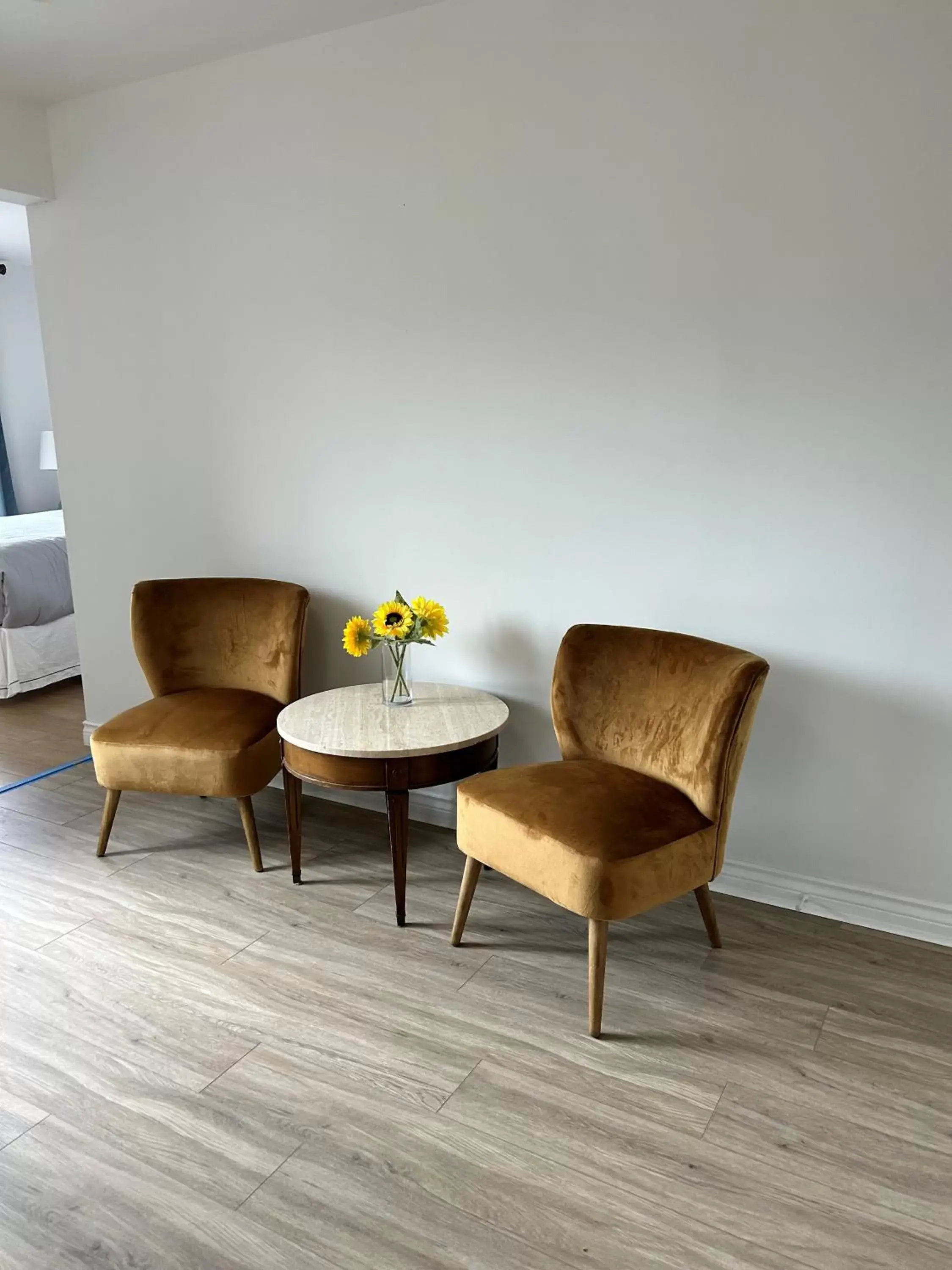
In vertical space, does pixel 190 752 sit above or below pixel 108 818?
above

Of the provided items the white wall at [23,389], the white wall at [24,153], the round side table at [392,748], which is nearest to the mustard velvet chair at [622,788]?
the round side table at [392,748]

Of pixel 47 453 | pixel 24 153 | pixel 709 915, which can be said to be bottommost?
pixel 709 915

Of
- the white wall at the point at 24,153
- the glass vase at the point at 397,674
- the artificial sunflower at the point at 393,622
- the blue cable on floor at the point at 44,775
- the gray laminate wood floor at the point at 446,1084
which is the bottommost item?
the blue cable on floor at the point at 44,775

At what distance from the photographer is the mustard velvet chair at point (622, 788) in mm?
2082

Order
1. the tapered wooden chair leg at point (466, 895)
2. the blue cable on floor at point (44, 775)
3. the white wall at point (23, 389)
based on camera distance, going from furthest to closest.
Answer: the white wall at point (23, 389) < the blue cable on floor at point (44, 775) < the tapered wooden chair leg at point (466, 895)

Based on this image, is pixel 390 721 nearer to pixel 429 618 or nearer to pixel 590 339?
pixel 429 618

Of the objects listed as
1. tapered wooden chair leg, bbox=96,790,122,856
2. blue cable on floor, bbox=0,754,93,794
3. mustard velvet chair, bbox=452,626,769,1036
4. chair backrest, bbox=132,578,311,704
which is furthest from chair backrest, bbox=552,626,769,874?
blue cable on floor, bbox=0,754,93,794

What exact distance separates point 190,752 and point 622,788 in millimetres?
1309

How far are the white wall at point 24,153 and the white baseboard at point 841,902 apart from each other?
332cm

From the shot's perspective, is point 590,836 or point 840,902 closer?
point 590,836

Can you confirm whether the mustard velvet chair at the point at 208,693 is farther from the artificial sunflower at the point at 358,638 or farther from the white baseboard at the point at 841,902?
the white baseboard at the point at 841,902

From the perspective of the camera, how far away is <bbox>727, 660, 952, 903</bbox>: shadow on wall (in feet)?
7.87

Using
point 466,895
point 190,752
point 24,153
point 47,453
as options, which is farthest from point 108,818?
point 47,453

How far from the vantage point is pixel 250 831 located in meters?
2.83
